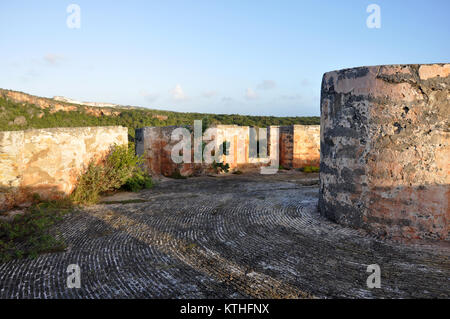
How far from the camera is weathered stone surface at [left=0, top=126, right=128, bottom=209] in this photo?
226 inches

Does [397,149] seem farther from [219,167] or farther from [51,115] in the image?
[51,115]

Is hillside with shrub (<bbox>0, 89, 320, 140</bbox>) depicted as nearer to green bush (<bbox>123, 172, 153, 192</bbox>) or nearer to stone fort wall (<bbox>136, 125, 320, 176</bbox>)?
stone fort wall (<bbox>136, 125, 320, 176</bbox>)

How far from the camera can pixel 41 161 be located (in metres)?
6.18

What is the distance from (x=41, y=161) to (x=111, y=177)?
1594mm

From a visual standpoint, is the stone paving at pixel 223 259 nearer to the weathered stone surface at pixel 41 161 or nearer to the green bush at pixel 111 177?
the green bush at pixel 111 177

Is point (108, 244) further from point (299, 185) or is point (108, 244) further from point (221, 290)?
point (299, 185)

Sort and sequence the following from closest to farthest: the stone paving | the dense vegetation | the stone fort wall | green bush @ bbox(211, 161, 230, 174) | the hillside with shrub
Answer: the stone paving < the stone fort wall < green bush @ bbox(211, 161, 230, 174) < the dense vegetation < the hillside with shrub

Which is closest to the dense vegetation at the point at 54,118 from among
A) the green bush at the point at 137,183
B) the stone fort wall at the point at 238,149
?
the stone fort wall at the point at 238,149

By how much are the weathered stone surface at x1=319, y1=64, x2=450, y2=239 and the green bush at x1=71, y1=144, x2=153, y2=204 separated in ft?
17.0

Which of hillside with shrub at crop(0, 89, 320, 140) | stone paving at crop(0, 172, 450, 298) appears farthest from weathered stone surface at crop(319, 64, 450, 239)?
hillside with shrub at crop(0, 89, 320, 140)

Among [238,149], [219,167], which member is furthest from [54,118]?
[219,167]

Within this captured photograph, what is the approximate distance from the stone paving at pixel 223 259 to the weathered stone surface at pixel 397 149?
1.20ft

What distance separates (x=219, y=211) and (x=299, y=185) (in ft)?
12.8

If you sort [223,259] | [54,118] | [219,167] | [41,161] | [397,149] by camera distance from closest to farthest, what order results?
[223,259], [397,149], [41,161], [219,167], [54,118]
